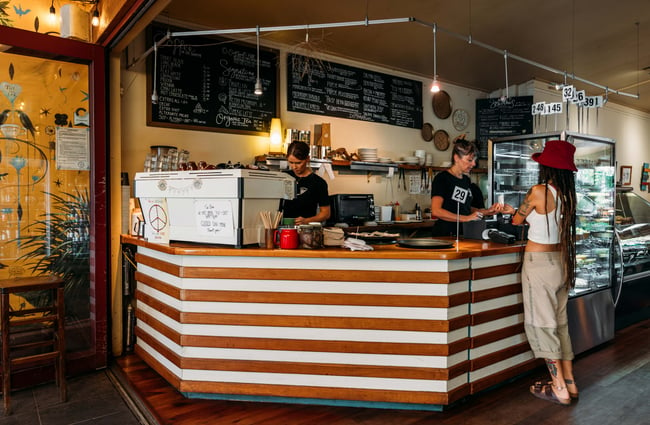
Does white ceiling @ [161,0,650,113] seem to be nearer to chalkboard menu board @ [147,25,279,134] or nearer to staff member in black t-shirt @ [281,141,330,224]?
chalkboard menu board @ [147,25,279,134]

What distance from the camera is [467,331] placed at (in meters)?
2.67

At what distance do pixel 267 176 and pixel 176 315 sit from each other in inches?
41.6

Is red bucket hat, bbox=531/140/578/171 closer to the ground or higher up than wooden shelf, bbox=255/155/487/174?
closer to the ground

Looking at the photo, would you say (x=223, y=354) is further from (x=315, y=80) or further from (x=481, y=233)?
(x=315, y=80)

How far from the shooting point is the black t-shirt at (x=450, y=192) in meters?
3.71

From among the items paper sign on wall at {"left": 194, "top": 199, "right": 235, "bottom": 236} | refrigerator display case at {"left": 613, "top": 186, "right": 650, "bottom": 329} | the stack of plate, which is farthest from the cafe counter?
the stack of plate

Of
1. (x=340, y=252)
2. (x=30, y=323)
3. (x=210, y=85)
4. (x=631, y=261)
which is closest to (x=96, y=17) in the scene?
(x=210, y=85)

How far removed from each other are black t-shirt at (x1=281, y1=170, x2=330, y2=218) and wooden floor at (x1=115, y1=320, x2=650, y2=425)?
1674 millimetres

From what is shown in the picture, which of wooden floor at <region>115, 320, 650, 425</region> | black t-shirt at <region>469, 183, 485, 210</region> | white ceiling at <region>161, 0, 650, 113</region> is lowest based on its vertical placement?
wooden floor at <region>115, 320, 650, 425</region>

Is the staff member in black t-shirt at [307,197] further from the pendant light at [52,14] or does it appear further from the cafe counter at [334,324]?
the pendant light at [52,14]

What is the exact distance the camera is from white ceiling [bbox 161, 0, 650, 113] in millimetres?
4117

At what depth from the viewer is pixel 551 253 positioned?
9.23 ft

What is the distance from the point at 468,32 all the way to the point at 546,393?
12.2ft

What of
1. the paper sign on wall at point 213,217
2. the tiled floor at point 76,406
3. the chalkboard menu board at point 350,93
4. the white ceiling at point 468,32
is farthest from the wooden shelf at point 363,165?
the tiled floor at point 76,406
